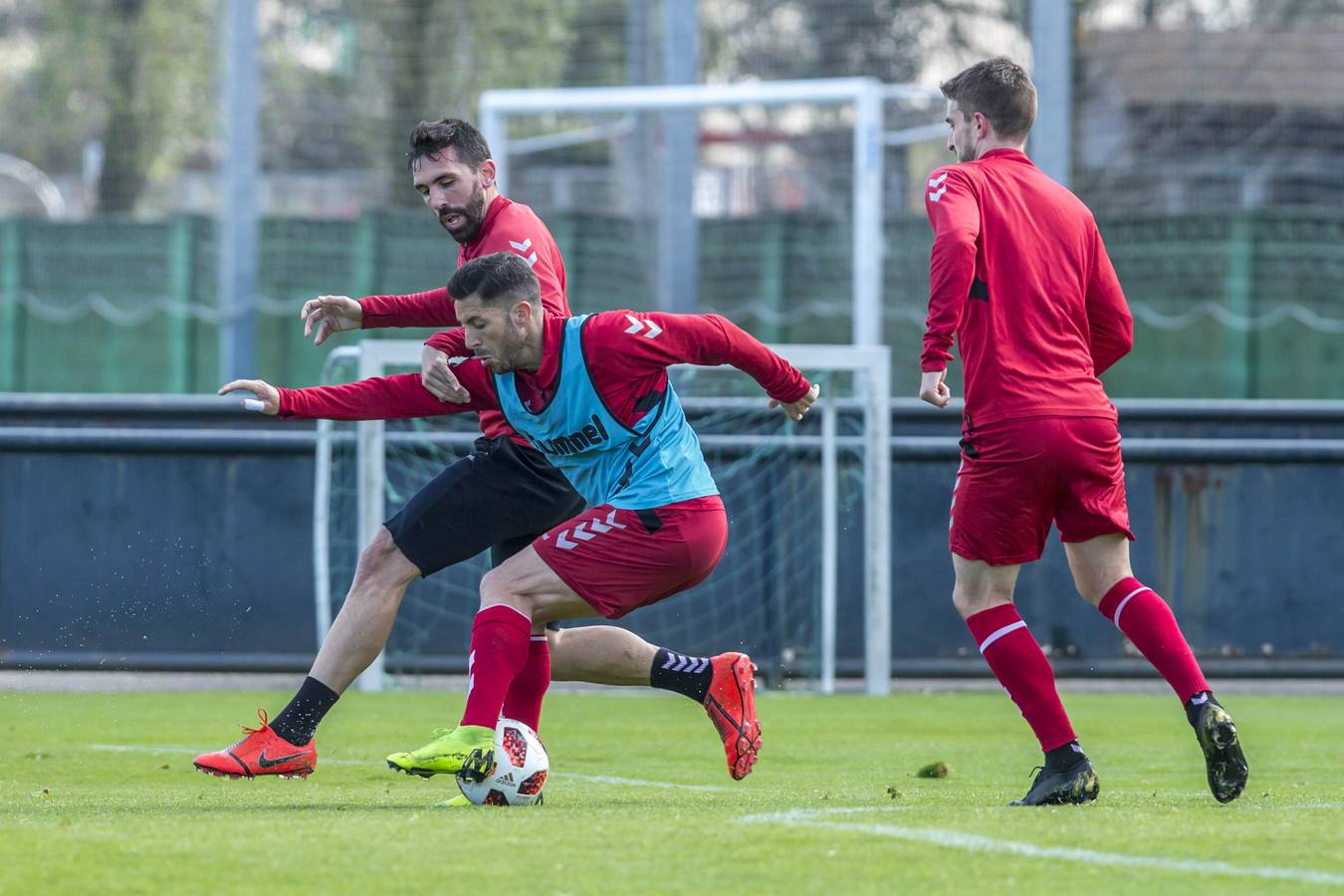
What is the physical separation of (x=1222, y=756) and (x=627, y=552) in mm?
1711

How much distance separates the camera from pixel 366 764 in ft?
23.8

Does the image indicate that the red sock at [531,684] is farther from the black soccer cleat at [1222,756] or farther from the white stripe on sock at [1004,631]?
the black soccer cleat at [1222,756]

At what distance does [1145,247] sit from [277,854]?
12.8 meters

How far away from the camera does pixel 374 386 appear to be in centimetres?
595

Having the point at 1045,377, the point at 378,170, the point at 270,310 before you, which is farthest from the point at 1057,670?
the point at 378,170

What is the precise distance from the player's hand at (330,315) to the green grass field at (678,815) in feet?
4.79

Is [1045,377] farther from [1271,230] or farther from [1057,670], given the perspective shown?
[1271,230]

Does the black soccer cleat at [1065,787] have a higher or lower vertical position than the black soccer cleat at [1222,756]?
lower

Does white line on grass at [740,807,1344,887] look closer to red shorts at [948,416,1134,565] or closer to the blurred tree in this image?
red shorts at [948,416,1134,565]

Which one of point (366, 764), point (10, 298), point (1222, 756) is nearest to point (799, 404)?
point (1222, 756)

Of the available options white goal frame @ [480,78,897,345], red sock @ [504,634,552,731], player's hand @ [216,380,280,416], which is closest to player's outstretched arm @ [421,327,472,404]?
player's hand @ [216,380,280,416]

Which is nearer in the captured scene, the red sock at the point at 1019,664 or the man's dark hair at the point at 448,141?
the red sock at the point at 1019,664

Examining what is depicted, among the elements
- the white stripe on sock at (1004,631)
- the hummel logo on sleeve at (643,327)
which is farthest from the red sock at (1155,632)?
the hummel logo on sleeve at (643,327)

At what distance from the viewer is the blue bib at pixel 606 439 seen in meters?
5.66
